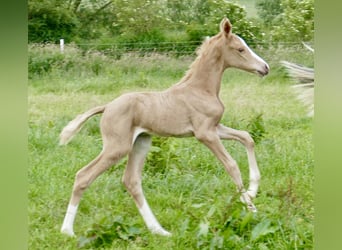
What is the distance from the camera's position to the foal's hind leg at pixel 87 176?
224 centimetres

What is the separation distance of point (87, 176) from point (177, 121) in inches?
14.1

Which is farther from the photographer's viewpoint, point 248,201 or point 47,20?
point 47,20

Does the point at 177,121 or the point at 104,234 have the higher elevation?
the point at 177,121

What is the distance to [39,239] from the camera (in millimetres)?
2256

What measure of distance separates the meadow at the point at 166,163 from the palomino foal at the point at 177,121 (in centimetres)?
3

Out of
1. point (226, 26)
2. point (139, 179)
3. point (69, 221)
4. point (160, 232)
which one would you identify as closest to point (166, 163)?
point (139, 179)

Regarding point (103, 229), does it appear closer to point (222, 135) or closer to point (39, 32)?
point (222, 135)

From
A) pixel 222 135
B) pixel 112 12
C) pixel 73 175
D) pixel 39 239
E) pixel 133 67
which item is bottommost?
pixel 39 239

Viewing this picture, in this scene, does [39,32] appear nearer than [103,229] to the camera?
No

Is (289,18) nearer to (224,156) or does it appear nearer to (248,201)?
(224,156)

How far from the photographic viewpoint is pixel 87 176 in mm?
2252

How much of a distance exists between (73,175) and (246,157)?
1.97 feet
